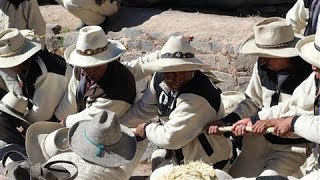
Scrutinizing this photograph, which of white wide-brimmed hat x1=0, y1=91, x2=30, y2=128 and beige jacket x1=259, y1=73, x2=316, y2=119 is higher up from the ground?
beige jacket x1=259, y1=73, x2=316, y2=119

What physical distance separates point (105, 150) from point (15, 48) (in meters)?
1.61

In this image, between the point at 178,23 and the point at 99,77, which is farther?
the point at 178,23

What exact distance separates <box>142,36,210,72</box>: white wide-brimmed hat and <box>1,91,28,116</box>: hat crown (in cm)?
134

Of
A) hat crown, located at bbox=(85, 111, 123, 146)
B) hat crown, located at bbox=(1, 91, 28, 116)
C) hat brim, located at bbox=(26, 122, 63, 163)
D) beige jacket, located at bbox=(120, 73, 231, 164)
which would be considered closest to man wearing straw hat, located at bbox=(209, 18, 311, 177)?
beige jacket, located at bbox=(120, 73, 231, 164)

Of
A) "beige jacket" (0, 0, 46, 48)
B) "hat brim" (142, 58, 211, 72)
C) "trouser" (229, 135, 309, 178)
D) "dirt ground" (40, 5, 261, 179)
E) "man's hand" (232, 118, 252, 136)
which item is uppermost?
"hat brim" (142, 58, 211, 72)

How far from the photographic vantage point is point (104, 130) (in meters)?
4.70

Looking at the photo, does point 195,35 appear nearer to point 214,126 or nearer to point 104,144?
point 214,126

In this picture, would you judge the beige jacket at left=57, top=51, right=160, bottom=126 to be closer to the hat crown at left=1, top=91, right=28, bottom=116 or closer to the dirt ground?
the hat crown at left=1, top=91, right=28, bottom=116

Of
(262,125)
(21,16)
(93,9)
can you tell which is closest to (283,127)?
(262,125)

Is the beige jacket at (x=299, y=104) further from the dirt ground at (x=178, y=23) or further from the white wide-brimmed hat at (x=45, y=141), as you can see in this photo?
the dirt ground at (x=178, y=23)

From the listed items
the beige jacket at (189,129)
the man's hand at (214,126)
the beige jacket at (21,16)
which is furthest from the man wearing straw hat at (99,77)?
the beige jacket at (21,16)

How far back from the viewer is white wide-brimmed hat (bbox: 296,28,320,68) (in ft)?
14.8

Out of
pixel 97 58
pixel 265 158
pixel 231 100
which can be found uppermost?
pixel 97 58

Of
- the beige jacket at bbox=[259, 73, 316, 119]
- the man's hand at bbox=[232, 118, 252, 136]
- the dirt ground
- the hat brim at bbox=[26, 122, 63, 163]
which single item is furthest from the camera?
the dirt ground
